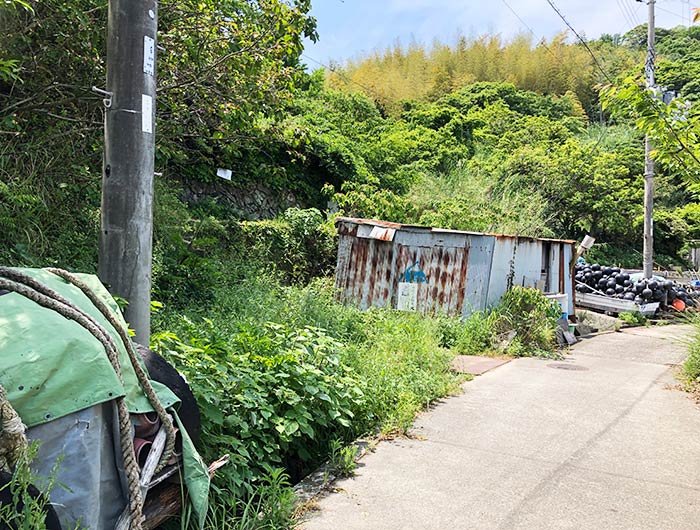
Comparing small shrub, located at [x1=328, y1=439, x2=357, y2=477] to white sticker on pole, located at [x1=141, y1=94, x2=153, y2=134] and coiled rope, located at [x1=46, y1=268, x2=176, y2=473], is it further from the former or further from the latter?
white sticker on pole, located at [x1=141, y1=94, x2=153, y2=134]

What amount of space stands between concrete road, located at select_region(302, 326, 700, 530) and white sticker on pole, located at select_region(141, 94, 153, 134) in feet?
8.49

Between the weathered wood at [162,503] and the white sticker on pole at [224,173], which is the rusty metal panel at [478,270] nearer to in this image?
the white sticker on pole at [224,173]

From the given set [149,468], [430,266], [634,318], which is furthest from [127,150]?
[634,318]

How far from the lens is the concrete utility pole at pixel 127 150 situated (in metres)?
3.41

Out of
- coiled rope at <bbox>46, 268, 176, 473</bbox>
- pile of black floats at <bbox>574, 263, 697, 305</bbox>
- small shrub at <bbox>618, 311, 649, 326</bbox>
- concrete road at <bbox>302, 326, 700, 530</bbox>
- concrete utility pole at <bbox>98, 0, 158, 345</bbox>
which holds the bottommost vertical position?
small shrub at <bbox>618, 311, 649, 326</bbox>

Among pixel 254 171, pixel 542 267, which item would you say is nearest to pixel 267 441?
pixel 542 267

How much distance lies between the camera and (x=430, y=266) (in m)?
11.2

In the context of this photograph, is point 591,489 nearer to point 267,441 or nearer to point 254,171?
point 267,441

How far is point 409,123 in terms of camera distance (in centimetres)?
3294

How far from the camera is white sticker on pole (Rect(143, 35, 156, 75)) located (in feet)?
11.4

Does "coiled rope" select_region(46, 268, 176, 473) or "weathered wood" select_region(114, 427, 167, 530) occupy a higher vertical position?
"coiled rope" select_region(46, 268, 176, 473)

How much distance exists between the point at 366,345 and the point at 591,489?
3756 mm

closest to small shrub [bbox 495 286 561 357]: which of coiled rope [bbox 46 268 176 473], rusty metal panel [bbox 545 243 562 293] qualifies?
rusty metal panel [bbox 545 243 562 293]

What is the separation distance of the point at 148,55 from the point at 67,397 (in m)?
2.22
